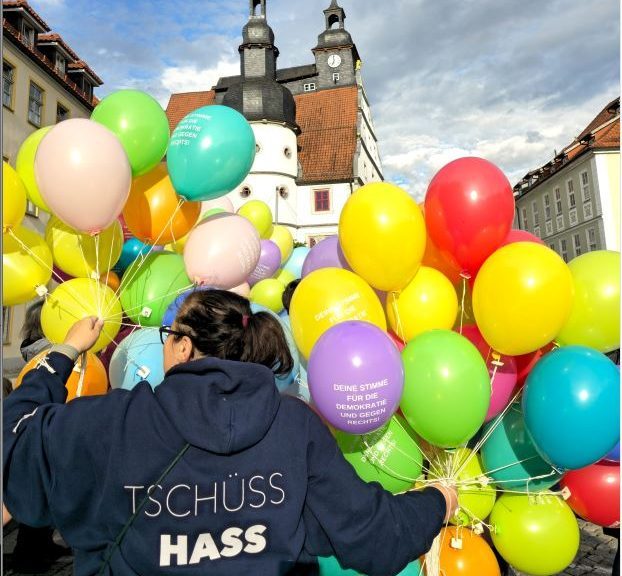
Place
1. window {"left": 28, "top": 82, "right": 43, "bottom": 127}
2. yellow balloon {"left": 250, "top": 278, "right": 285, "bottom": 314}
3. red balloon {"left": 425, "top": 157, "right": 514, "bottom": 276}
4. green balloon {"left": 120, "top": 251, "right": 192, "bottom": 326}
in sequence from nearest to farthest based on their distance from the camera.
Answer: red balloon {"left": 425, "top": 157, "right": 514, "bottom": 276} < green balloon {"left": 120, "top": 251, "right": 192, "bottom": 326} < yellow balloon {"left": 250, "top": 278, "right": 285, "bottom": 314} < window {"left": 28, "top": 82, "right": 43, "bottom": 127}

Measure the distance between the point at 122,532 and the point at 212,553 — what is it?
25cm

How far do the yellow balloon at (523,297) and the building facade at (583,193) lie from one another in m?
24.5

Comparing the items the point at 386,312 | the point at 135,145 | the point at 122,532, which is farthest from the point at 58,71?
the point at 122,532

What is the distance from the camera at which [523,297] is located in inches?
94.8

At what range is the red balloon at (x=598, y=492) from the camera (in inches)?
108

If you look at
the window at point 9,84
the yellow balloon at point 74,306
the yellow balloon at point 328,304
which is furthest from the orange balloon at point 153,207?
the window at point 9,84

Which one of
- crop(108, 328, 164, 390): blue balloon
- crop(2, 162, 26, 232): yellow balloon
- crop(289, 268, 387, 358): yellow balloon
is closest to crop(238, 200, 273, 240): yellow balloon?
crop(108, 328, 164, 390): blue balloon

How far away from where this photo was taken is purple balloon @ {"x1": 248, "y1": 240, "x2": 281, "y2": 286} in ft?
18.2

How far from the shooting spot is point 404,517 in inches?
60.6

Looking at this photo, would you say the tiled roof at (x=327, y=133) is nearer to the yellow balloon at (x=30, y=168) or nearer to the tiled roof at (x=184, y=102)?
the tiled roof at (x=184, y=102)

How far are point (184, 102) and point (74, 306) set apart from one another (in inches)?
1214

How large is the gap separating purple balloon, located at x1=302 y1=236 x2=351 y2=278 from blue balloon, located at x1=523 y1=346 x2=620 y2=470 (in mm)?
1478

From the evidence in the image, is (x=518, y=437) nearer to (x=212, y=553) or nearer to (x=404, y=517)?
(x=404, y=517)

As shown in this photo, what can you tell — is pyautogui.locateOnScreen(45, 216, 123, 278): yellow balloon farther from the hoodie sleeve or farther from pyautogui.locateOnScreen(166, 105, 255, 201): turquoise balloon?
the hoodie sleeve
